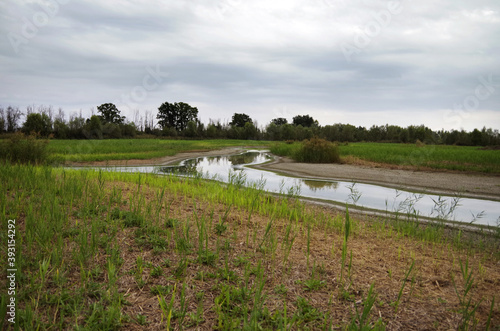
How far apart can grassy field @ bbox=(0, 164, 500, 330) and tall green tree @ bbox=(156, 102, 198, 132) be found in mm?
90007

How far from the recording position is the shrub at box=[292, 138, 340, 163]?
979 inches

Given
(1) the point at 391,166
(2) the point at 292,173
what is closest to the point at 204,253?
(2) the point at 292,173

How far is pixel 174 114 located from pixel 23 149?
3239 inches

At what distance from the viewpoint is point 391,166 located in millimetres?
20922

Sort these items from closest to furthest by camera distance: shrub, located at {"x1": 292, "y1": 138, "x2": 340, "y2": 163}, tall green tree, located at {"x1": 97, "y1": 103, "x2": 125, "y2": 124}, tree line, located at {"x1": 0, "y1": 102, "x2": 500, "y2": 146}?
1. shrub, located at {"x1": 292, "y1": 138, "x2": 340, "y2": 163}
2. tree line, located at {"x1": 0, "y1": 102, "x2": 500, "y2": 146}
3. tall green tree, located at {"x1": 97, "y1": 103, "x2": 125, "y2": 124}

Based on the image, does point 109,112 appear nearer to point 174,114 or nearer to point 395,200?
point 174,114

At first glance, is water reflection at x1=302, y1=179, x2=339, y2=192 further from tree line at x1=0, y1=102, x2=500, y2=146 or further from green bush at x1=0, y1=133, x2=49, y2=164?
tree line at x1=0, y1=102, x2=500, y2=146

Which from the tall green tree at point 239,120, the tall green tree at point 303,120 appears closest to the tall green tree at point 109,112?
the tall green tree at point 239,120

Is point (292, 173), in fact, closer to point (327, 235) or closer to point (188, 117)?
point (327, 235)

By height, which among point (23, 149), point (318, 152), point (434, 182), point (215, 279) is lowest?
point (215, 279)

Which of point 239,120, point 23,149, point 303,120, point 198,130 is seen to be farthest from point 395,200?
point 303,120

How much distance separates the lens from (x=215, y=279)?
10.7 feet

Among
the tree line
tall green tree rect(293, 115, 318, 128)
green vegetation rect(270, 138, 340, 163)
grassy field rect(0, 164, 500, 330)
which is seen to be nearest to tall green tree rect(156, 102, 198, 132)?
the tree line

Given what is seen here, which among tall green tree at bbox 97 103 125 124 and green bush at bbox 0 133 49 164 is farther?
tall green tree at bbox 97 103 125 124
